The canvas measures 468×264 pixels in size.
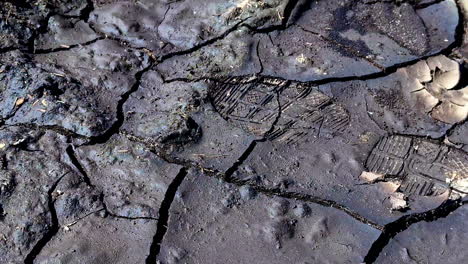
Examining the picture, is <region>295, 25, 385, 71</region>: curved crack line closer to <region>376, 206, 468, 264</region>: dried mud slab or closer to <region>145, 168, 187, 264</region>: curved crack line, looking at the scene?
<region>376, 206, 468, 264</region>: dried mud slab

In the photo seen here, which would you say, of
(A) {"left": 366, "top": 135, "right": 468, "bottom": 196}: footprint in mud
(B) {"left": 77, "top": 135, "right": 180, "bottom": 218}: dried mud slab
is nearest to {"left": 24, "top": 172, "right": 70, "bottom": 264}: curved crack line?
(B) {"left": 77, "top": 135, "right": 180, "bottom": 218}: dried mud slab

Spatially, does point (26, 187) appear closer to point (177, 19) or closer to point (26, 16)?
point (26, 16)

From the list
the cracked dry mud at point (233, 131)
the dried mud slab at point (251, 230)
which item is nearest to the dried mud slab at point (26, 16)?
the cracked dry mud at point (233, 131)

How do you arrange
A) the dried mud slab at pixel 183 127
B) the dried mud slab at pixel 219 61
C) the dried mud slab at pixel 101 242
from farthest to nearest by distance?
1. the dried mud slab at pixel 219 61
2. the dried mud slab at pixel 183 127
3. the dried mud slab at pixel 101 242

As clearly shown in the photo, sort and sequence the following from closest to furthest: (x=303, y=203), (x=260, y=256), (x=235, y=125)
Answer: (x=260, y=256)
(x=303, y=203)
(x=235, y=125)

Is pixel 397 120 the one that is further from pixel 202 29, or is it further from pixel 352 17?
pixel 202 29

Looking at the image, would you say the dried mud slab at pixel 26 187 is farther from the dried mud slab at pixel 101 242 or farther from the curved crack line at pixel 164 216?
the curved crack line at pixel 164 216

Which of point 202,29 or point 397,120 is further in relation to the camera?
point 202,29

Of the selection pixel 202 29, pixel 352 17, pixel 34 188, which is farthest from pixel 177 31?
pixel 34 188
